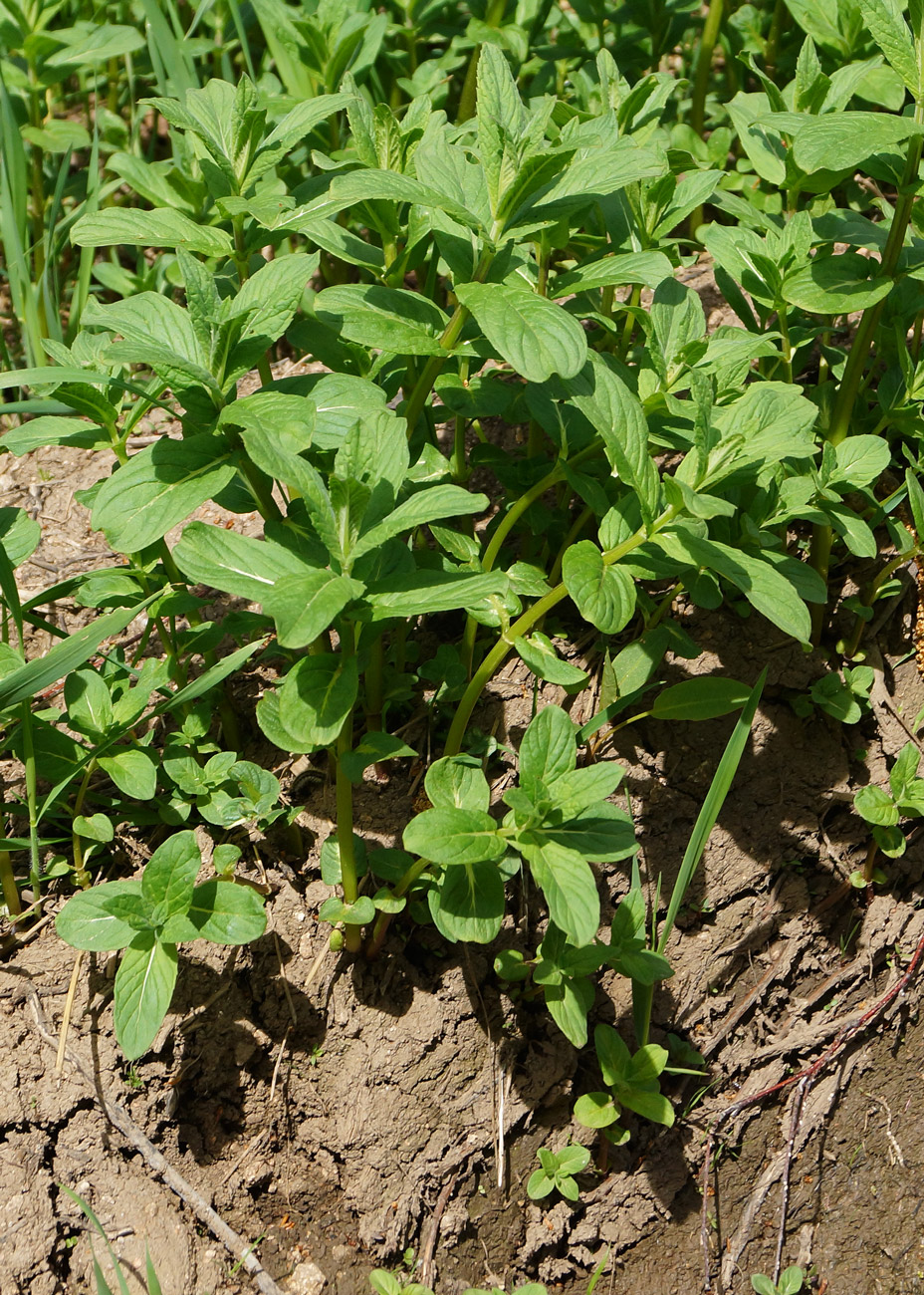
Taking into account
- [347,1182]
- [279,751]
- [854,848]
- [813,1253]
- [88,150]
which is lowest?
[813,1253]

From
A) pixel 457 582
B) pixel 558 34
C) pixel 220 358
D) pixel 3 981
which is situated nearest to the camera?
pixel 457 582

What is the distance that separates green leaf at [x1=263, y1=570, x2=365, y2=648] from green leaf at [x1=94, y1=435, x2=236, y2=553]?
0.82ft

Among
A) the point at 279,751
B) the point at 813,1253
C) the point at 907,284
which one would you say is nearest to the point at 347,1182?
the point at 279,751

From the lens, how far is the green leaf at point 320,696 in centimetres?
166

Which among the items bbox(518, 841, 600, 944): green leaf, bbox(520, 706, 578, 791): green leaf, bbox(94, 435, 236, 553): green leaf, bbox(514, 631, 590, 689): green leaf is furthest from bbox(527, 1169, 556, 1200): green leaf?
bbox(94, 435, 236, 553): green leaf

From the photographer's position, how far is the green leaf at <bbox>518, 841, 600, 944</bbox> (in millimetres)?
1646

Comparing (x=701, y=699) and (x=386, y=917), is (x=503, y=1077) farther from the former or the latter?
(x=701, y=699)

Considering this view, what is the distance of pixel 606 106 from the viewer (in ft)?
8.07

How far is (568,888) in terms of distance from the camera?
170 centimetres

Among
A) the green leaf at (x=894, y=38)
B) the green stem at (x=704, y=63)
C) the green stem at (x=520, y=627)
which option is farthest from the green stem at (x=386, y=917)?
the green stem at (x=704, y=63)

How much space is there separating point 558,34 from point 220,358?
214cm

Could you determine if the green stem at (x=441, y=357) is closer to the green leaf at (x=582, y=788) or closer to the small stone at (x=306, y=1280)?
the green leaf at (x=582, y=788)

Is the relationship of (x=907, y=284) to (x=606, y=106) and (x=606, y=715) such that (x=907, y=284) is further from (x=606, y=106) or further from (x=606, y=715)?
(x=606, y=715)

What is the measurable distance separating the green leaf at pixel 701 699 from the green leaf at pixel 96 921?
3.62ft
